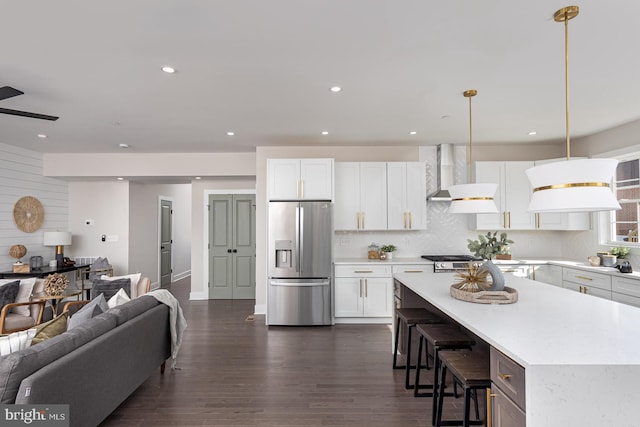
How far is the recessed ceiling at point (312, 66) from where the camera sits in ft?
6.59

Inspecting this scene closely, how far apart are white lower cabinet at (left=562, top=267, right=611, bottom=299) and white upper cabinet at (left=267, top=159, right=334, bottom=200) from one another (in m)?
3.21

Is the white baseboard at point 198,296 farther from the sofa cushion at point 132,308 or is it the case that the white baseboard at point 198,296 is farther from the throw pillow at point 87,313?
the throw pillow at point 87,313

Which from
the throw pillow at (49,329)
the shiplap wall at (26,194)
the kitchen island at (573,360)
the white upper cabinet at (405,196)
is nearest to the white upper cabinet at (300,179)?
the white upper cabinet at (405,196)

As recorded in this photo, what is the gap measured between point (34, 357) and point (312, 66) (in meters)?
2.52

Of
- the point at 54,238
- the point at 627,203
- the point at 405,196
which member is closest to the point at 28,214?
the point at 54,238

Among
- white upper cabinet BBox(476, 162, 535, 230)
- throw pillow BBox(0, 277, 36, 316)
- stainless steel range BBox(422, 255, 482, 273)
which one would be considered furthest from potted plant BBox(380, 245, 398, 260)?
throw pillow BBox(0, 277, 36, 316)

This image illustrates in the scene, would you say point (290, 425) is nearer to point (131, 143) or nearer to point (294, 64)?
point (294, 64)

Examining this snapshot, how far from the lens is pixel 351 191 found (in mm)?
5152

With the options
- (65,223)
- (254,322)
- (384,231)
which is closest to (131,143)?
(65,223)

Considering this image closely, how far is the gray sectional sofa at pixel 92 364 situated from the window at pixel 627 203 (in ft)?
18.0

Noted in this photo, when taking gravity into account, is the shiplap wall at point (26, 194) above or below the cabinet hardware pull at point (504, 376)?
above

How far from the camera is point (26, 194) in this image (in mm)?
5531

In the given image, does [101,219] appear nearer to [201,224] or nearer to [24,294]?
[201,224]

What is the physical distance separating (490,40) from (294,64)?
138 cm
